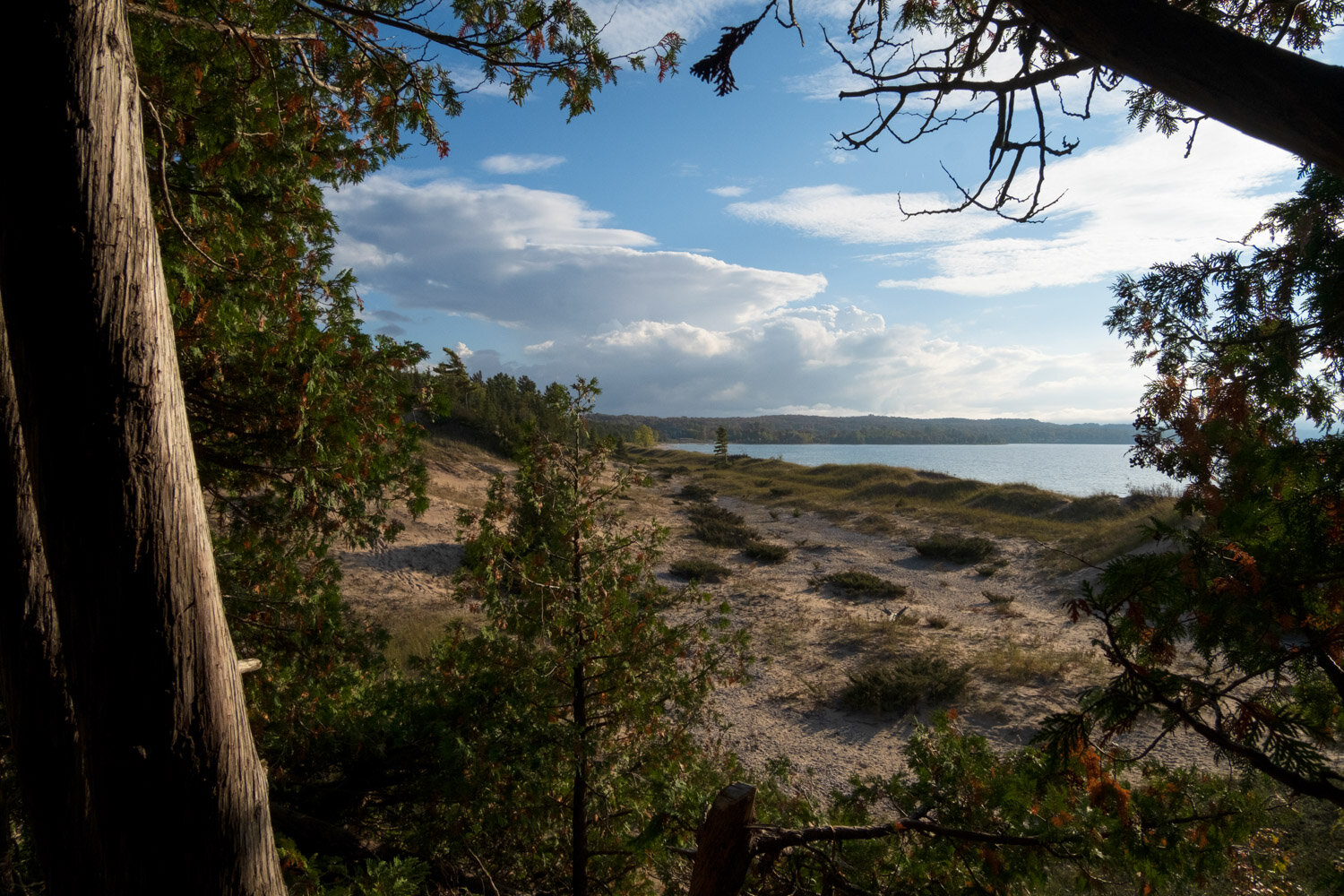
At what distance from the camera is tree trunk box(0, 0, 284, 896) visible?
4.49 ft

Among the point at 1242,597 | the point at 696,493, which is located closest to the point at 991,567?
the point at 1242,597

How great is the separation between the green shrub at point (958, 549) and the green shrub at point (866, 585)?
460 cm

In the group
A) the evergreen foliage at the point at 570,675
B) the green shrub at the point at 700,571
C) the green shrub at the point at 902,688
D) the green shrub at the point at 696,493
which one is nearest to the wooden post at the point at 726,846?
the evergreen foliage at the point at 570,675

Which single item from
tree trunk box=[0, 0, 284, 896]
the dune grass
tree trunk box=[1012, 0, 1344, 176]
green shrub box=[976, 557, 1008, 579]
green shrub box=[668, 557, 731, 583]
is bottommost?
green shrub box=[668, 557, 731, 583]

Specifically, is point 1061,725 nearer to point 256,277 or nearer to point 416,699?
point 416,699

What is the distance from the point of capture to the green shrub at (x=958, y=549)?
2075 cm

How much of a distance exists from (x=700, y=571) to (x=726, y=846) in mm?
16864

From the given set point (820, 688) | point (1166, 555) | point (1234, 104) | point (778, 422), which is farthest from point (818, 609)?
point (778, 422)

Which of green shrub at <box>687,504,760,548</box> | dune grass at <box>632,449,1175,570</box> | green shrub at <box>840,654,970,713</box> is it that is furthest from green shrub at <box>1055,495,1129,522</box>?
green shrub at <box>840,654,970,713</box>

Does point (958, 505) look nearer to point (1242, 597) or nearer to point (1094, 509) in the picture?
point (1094, 509)

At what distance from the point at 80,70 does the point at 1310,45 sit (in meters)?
5.54

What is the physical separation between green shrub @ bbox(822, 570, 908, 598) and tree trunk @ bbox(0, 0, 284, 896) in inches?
656

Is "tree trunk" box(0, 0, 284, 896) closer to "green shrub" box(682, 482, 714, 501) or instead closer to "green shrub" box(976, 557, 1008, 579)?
"green shrub" box(976, 557, 1008, 579)

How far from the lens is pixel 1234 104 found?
4.68 ft
